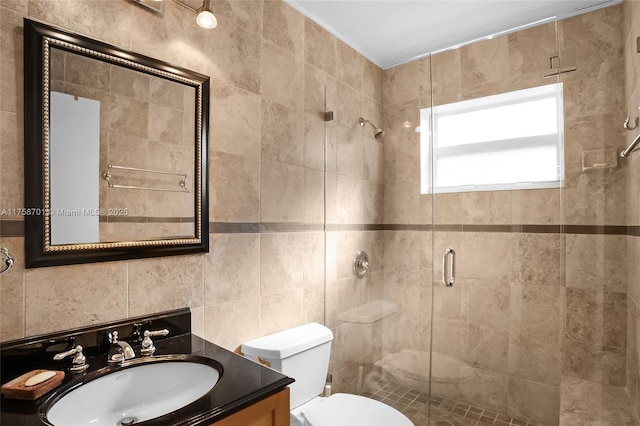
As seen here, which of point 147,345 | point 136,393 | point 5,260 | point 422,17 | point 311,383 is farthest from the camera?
point 422,17

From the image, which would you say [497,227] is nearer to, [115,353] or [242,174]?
[242,174]

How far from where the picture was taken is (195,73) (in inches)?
63.9

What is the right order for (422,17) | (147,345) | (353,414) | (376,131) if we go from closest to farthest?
(147,345), (353,414), (376,131), (422,17)

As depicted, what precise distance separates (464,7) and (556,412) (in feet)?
7.55

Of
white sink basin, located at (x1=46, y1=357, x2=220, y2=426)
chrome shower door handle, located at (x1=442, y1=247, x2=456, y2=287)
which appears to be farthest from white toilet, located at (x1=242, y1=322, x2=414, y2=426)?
chrome shower door handle, located at (x1=442, y1=247, x2=456, y2=287)

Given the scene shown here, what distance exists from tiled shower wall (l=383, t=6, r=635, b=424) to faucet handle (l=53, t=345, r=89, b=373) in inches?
61.3

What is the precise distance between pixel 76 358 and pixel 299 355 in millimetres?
963

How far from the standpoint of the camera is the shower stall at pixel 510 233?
1.89m

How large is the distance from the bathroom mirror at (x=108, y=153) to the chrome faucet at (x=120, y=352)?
31 centimetres

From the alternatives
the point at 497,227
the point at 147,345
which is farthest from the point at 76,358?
the point at 497,227

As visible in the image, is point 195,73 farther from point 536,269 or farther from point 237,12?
point 536,269

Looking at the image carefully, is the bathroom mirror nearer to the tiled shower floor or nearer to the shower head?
the shower head

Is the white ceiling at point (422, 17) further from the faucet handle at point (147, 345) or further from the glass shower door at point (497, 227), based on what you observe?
the faucet handle at point (147, 345)

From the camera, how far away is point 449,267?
203cm
